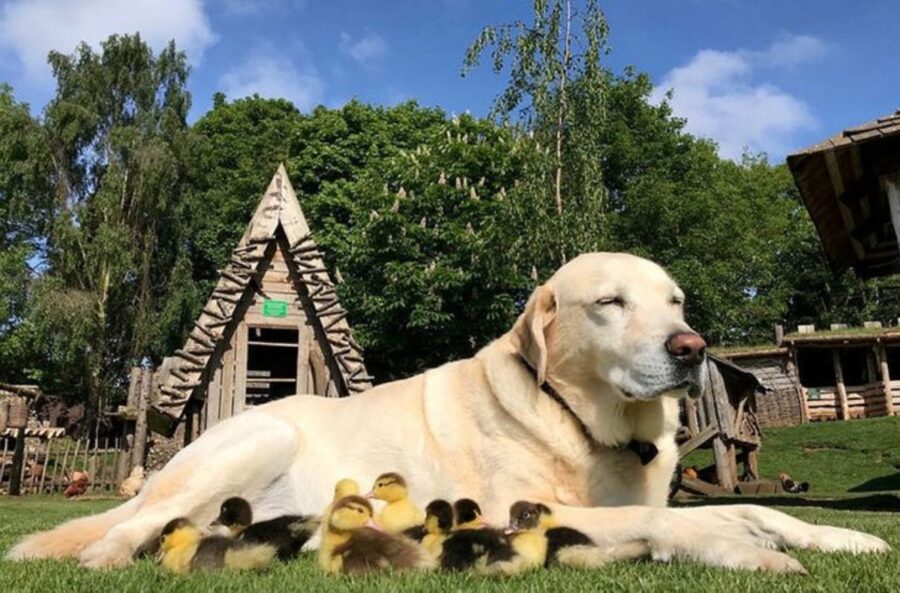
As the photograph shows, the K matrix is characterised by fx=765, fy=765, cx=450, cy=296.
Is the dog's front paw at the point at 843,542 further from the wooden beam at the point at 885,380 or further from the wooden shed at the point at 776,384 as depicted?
the wooden beam at the point at 885,380

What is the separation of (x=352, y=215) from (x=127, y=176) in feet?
38.8

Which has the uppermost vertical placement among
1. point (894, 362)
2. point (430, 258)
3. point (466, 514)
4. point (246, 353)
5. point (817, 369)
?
point (430, 258)

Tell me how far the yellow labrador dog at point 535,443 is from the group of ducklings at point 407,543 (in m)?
0.17

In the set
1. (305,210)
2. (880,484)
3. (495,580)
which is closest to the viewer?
(495,580)

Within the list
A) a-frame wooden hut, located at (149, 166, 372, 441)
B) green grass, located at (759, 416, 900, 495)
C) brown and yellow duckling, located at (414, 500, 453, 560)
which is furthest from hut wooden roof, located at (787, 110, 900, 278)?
green grass, located at (759, 416, 900, 495)

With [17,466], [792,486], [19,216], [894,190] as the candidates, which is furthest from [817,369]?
[19,216]

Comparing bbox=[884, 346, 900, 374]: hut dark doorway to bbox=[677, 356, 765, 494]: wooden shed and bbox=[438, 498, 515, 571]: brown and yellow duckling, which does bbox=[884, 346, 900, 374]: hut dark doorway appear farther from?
bbox=[438, 498, 515, 571]: brown and yellow duckling

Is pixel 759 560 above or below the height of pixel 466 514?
below

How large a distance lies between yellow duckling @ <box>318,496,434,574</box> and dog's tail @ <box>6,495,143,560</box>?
132 centimetres

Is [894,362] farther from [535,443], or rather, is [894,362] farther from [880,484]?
[535,443]

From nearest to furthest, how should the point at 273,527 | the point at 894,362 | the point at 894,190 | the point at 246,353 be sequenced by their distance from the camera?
1. the point at 273,527
2. the point at 894,190
3. the point at 246,353
4. the point at 894,362

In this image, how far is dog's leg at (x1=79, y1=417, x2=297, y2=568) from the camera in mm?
3793

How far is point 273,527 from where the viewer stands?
12.6 ft

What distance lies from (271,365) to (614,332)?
13498mm
